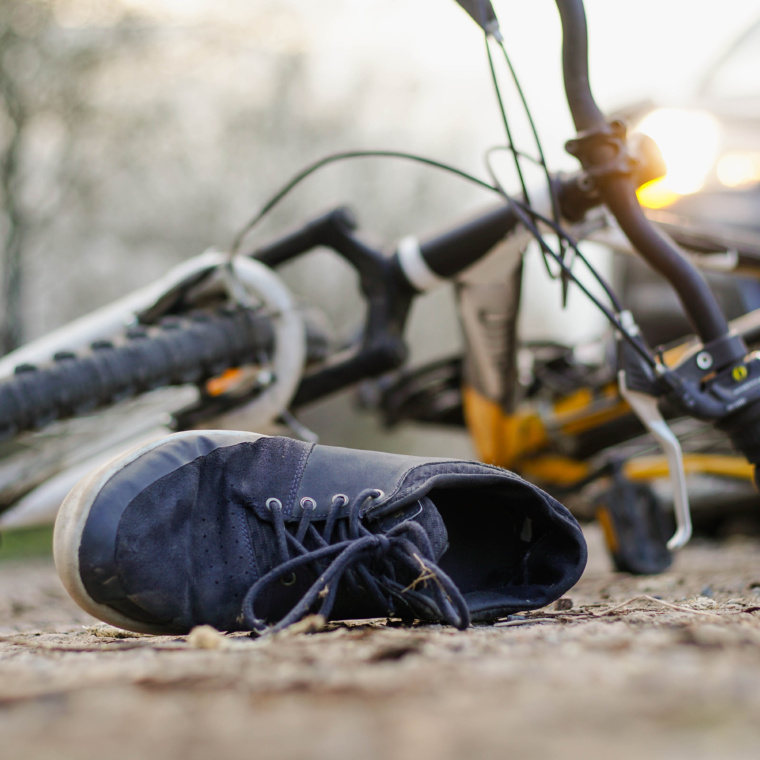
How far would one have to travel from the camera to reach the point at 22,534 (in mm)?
3105

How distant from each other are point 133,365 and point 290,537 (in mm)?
544

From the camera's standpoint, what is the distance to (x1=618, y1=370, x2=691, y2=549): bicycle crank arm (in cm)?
85

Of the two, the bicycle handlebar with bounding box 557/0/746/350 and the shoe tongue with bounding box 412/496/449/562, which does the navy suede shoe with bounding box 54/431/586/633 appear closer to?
the shoe tongue with bounding box 412/496/449/562

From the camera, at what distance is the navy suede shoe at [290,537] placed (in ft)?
1.90

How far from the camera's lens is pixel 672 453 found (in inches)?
33.5

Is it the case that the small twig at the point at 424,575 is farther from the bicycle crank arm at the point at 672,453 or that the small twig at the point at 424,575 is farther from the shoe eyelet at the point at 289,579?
the bicycle crank arm at the point at 672,453

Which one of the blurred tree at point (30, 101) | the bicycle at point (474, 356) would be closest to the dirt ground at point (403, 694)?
the bicycle at point (474, 356)

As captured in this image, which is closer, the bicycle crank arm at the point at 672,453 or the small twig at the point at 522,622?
the small twig at the point at 522,622

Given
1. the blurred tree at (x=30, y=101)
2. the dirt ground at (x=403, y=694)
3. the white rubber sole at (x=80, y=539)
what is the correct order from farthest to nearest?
the blurred tree at (x=30, y=101)
the white rubber sole at (x=80, y=539)
the dirt ground at (x=403, y=694)

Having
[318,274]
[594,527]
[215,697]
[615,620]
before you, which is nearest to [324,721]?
[215,697]

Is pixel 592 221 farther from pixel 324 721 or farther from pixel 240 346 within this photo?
pixel 324 721

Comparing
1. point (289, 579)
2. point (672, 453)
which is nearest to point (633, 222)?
point (672, 453)

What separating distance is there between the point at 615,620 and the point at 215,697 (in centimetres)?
39

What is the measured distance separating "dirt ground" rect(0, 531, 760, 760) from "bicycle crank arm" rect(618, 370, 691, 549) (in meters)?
0.25
